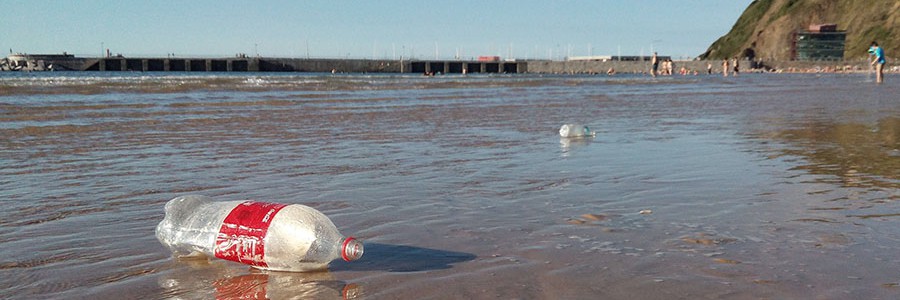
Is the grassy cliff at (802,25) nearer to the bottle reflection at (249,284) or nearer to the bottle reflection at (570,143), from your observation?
the bottle reflection at (570,143)

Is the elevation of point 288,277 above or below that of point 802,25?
below

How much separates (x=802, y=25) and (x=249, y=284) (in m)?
125

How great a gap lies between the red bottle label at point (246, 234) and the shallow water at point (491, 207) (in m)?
0.07

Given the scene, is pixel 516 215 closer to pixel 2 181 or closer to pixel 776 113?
pixel 2 181

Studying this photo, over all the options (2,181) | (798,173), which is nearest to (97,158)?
(2,181)

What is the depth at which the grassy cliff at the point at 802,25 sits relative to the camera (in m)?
99.7

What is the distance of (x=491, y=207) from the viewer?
4426 millimetres

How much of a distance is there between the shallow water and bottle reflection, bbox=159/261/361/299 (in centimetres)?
1

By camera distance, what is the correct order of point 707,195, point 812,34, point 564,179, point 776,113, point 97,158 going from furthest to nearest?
point 812,34
point 776,113
point 97,158
point 564,179
point 707,195

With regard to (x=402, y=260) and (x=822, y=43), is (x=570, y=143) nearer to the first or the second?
(x=402, y=260)

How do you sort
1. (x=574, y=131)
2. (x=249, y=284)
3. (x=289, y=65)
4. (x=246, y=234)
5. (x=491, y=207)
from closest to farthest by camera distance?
(x=249, y=284)
(x=246, y=234)
(x=491, y=207)
(x=574, y=131)
(x=289, y=65)

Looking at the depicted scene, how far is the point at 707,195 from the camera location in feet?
15.4

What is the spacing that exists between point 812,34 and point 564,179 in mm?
103819

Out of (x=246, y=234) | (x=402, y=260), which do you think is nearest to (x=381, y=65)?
(x=402, y=260)
